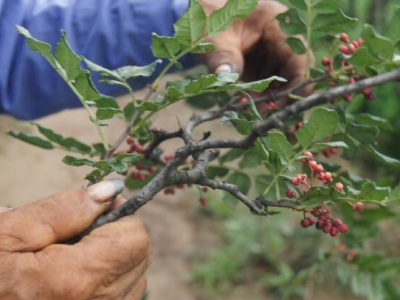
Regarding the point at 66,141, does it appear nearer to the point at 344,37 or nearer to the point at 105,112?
the point at 105,112

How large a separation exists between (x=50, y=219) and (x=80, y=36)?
0.93 metres

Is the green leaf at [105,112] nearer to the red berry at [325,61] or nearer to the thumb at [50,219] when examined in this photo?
the thumb at [50,219]

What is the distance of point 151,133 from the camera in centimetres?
121

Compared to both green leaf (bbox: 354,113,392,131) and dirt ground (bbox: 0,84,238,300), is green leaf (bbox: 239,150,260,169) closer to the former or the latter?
green leaf (bbox: 354,113,392,131)

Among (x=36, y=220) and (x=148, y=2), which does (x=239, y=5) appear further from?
(x=148, y=2)

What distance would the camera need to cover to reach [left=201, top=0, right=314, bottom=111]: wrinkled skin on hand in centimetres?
151

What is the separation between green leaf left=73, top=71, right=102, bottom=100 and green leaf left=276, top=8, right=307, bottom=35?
360 millimetres

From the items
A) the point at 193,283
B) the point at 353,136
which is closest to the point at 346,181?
the point at 353,136

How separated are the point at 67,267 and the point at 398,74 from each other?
51 cm

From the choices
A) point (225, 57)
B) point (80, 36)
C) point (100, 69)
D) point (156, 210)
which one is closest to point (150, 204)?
point (156, 210)

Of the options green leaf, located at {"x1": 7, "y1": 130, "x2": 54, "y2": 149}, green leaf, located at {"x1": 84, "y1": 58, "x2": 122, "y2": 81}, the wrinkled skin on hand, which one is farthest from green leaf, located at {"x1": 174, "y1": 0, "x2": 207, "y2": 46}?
the wrinkled skin on hand

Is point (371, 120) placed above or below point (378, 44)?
below

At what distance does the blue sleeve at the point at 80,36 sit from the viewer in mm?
1777

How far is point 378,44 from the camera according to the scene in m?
1.05
